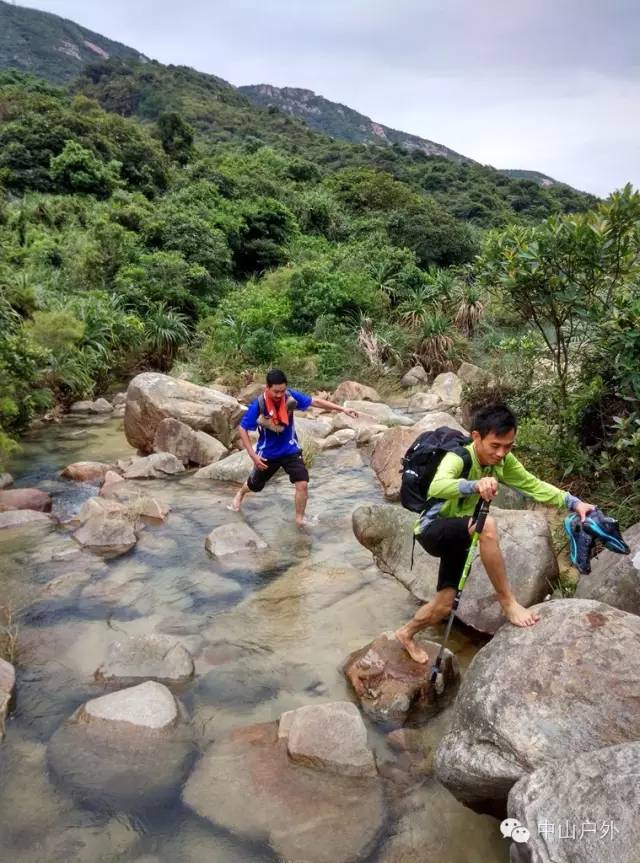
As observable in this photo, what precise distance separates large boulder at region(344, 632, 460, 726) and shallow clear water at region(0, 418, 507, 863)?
134 mm

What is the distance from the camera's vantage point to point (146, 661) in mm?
4559

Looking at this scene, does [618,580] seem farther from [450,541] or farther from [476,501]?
[450,541]

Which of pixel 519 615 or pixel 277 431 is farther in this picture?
pixel 277 431

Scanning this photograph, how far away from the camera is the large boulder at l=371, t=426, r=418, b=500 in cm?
865

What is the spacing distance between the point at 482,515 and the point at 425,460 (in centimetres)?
48

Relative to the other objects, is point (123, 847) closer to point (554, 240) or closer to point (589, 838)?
point (589, 838)

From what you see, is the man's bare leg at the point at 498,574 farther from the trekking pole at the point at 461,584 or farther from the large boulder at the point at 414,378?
the large boulder at the point at 414,378

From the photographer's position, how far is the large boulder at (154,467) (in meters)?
9.16

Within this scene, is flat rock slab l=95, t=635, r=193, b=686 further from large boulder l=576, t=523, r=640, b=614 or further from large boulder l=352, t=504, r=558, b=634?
large boulder l=576, t=523, r=640, b=614

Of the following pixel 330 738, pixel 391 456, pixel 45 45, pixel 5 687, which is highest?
pixel 45 45

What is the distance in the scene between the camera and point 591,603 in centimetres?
361

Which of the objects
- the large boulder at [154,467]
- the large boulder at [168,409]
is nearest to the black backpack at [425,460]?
the large boulder at [154,467]

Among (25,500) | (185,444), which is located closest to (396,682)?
(25,500)

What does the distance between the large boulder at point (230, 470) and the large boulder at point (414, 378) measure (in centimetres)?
737
